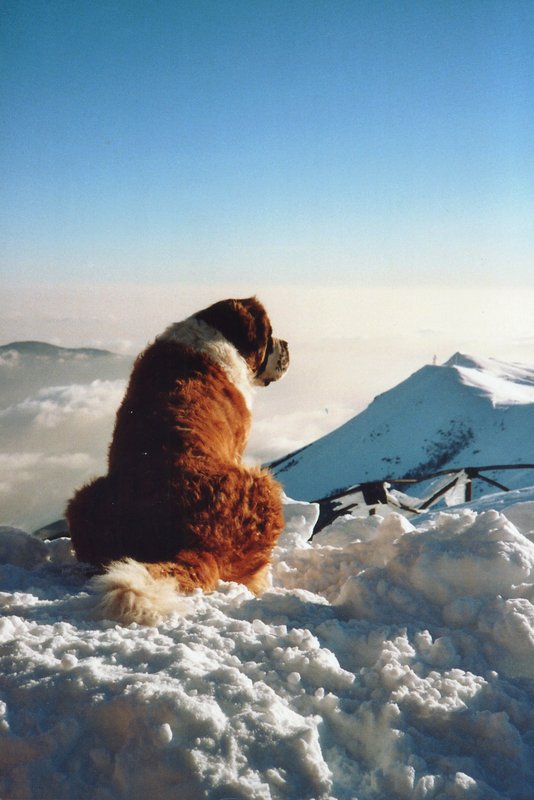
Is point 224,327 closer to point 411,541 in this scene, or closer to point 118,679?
point 411,541

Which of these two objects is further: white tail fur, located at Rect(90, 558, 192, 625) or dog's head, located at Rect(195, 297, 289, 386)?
dog's head, located at Rect(195, 297, 289, 386)

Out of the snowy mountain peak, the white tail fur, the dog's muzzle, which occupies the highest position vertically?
the dog's muzzle

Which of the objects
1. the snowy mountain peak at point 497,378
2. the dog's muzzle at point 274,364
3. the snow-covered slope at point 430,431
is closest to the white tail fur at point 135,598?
the dog's muzzle at point 274,364

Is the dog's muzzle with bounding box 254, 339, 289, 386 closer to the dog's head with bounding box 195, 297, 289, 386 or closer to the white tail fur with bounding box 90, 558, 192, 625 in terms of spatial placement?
the dog's head with bounding box 195, 297, 289, 386

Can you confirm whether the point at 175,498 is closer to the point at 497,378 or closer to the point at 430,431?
the point at 430,431

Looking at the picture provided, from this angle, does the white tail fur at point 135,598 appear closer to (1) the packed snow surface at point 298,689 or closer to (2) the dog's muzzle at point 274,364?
(1) the packed snow surface at point 298,689

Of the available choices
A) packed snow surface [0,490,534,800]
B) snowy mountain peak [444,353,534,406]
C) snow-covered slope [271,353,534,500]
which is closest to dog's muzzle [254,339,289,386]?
packed snow surface [0,490,534,800]

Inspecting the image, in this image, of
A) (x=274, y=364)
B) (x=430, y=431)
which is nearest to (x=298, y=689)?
(x=274, y=364)
